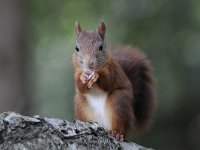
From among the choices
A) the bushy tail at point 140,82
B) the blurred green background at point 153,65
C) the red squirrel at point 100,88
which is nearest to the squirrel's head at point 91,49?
the red squirrel at point 100,88

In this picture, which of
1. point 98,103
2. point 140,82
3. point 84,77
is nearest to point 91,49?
point 84,77

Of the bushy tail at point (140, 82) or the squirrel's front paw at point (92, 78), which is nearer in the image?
the squirrel's front paw at point (92, 78)

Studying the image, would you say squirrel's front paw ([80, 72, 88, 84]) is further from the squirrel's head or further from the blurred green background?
the blurred green background

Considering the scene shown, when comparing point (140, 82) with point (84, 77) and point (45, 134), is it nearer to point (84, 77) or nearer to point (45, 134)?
point (84, 77)

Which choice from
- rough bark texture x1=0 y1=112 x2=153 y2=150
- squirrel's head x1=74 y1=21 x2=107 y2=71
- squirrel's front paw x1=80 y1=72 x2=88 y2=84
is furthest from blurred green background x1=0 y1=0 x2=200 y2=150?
rough bark texture x1=0 y1=112 x2=153 y2=150

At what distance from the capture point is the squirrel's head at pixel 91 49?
131 inches

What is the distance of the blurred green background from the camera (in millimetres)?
5906

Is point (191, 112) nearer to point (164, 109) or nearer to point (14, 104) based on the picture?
point (164, 109)

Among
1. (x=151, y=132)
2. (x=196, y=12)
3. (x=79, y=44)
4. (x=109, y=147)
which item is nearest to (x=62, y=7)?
(x=196, y=12)

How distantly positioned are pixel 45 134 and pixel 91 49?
44.2 inches

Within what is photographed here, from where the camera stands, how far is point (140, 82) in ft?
13.1

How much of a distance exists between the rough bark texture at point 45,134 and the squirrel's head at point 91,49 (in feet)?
2.59

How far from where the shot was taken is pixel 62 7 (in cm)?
849

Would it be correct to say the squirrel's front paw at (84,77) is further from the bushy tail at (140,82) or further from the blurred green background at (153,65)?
the blurred green background at (153,65)
